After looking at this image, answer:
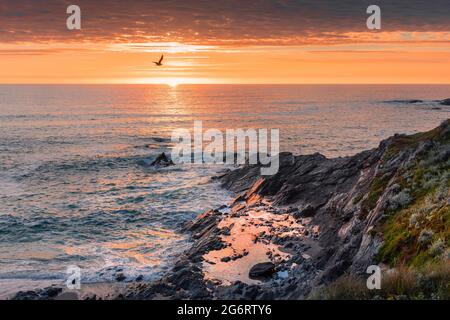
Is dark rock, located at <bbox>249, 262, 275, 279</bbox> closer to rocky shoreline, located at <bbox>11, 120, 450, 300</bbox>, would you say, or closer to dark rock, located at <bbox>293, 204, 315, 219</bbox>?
rocky shoreline, located at <bbox>11, 120, 450, 300</bbox>

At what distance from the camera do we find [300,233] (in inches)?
1101

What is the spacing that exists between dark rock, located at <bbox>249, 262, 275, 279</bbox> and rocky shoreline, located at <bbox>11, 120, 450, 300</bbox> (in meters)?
0.05


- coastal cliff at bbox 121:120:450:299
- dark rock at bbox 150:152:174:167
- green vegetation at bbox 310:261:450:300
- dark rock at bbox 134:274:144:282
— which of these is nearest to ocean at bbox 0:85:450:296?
dark rock at bbox 134:274:144:282

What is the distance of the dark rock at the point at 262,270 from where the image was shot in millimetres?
21984

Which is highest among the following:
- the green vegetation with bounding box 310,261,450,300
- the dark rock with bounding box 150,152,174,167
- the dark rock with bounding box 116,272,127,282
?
the green vegetation with bounding box 310,261,450,300

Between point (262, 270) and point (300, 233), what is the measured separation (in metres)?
6.60

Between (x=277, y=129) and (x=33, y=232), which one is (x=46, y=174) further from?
(x=277, y=129)

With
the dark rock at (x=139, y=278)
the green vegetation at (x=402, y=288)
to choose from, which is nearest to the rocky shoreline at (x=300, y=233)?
the dark rock at (x=139, y=278)

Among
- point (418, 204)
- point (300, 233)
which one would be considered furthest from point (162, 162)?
point (418, 204)

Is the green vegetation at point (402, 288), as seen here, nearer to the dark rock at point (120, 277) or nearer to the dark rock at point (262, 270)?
the dark rock at point (262, 270)

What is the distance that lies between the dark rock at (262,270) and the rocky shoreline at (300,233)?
50mm

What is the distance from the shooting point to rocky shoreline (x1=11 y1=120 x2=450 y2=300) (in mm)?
20109
